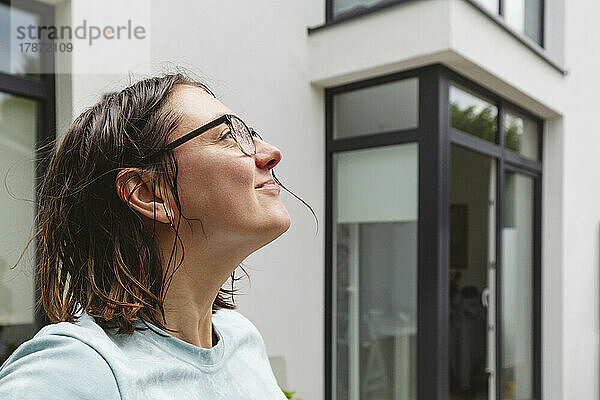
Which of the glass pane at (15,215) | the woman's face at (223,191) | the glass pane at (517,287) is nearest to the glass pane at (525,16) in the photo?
the glass pane at (517,287)

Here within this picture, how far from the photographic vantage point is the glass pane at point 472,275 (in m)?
3.91

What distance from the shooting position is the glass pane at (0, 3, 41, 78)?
7.06 ft

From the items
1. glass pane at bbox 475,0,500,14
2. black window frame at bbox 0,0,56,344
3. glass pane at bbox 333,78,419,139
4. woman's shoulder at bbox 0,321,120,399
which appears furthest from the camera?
glass pane at bbox 475,0,500,14

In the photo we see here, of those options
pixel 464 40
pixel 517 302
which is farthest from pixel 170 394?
pixel 517 302

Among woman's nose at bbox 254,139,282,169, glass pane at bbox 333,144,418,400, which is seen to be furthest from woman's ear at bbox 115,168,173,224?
glass pane at bbox 333,144,418,400

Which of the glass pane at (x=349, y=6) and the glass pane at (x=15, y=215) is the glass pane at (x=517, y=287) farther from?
the glass pane at (x=15, y=215)

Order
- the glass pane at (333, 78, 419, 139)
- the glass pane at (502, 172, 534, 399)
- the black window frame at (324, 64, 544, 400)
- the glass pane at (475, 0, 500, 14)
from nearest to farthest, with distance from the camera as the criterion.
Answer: the black window frame at (324, 64, 544, 400)
the glass pane at (333, 78, 419, 139)
the glass pane at (475, 0, 500, 14)
the glass pane at (502, 172, 534, 399)

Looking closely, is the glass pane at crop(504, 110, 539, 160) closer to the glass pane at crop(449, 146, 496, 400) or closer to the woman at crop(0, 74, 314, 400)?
the glass pane at crop(449, 146, 496, 400)

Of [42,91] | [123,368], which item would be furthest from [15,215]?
[123,368]

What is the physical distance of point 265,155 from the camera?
730mm

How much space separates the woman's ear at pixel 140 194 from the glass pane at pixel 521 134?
138 inches

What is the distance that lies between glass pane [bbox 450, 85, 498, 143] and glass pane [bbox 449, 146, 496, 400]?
256 millimetres

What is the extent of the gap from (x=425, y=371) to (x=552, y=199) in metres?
1.89

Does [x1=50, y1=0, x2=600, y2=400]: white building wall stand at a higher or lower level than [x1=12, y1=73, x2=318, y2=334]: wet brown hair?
higher
